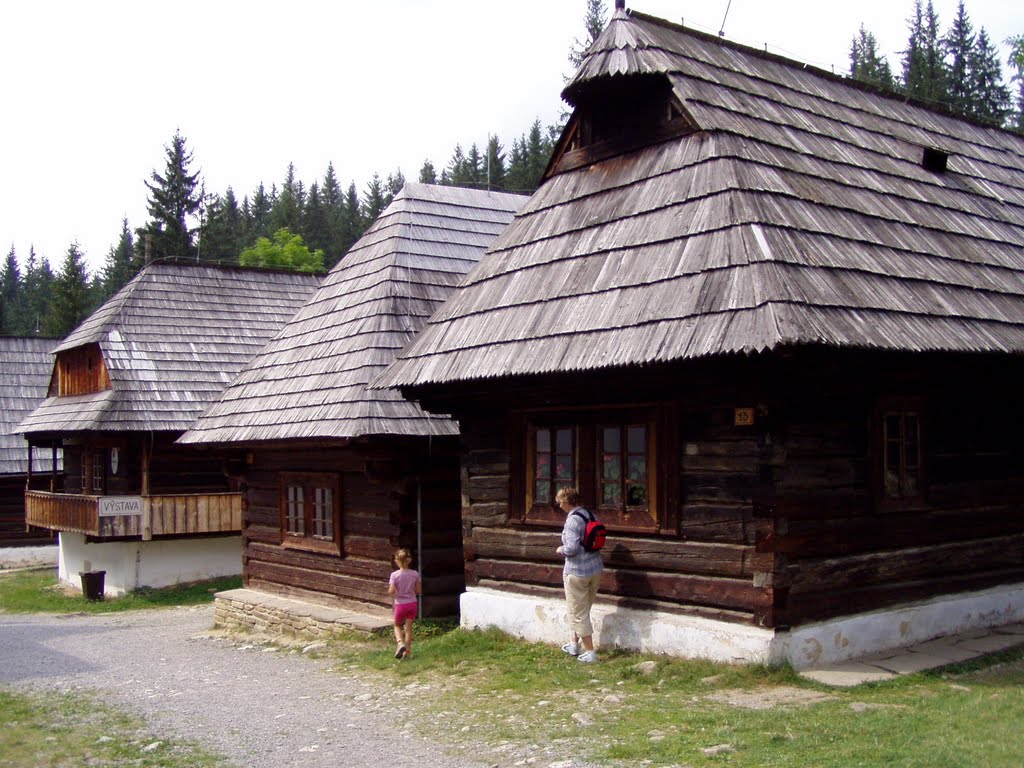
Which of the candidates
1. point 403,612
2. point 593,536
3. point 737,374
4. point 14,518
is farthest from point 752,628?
point 14,518

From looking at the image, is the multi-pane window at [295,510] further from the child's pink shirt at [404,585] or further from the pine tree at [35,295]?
the pine tree at [35,295]

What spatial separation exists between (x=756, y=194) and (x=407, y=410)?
187 inches

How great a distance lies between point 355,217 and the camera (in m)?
77.4

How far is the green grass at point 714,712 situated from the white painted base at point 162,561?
1208 cm

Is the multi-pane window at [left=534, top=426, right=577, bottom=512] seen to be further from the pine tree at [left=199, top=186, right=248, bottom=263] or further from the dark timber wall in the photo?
the pine tree at [left=199, top=186, right=248, bottom=263]

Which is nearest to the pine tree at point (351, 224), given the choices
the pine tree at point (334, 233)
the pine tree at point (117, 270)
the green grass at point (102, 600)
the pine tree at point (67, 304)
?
the pine tree at point (334, 233)

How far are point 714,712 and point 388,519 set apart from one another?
5764mm

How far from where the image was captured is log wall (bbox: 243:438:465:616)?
37.9 feet

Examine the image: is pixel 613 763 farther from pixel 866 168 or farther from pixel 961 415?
pixel 866 168

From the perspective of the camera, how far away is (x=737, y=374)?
25.1 feet

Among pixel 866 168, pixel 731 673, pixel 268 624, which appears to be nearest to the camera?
pixel 731 673

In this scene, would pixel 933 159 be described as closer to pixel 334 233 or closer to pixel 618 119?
pixel 618 119

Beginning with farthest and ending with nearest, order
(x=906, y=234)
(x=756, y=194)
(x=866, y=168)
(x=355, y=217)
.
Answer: (x=355, y=217) → (x=866, y=168) → (x=906, y=234) → (x=756, y=194)

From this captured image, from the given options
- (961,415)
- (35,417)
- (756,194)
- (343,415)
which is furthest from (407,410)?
(35,417)
